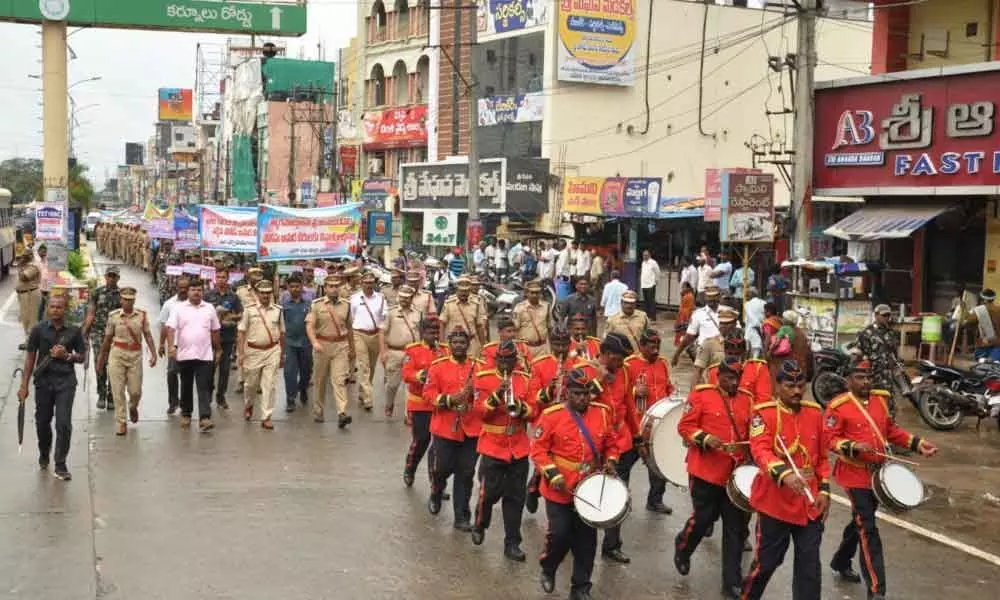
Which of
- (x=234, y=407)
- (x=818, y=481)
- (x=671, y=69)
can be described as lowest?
(x=234, y=407)

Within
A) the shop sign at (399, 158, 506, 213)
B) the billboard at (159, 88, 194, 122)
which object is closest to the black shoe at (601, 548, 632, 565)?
the shop sign at (399, 158, 506, 213)

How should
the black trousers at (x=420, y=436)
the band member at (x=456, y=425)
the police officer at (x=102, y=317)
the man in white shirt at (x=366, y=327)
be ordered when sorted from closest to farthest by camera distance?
the band member at (x=456, y=425), the black trousers at (x=420, y=436), the police officer at (x=102, y=317), the man in white shirt at (x=366, y=327)

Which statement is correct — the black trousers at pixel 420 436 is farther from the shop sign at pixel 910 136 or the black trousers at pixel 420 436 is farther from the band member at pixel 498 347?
the shop sign at pixel 910 136

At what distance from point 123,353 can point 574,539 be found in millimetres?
7435

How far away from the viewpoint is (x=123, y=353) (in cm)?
1397

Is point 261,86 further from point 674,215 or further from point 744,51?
point 674,215

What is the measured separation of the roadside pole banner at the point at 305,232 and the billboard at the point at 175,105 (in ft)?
501

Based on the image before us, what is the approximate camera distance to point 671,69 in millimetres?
44906

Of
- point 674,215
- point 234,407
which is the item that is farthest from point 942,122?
point 234,407

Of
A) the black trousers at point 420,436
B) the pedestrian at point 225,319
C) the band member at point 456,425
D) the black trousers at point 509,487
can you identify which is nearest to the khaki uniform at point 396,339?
the pedestrian at point 225,319

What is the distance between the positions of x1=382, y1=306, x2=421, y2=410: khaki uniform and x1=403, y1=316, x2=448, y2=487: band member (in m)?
3.36

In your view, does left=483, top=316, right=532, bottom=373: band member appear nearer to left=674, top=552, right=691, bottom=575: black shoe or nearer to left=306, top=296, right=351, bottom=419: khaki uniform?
left=674, top=552, right=691, bottom=575: black shoe

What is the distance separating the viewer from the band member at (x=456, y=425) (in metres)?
9.95

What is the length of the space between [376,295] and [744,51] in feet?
109
